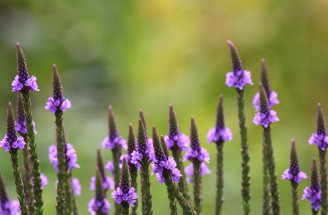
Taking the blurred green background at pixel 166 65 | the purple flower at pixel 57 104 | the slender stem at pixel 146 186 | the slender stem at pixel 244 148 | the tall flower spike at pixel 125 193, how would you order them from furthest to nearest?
the blurred green background at pixel 166 65 → the slender stem at pixel 244 148 → the purple flower at pixel 57 104 → the slender stem at pixel 146 186 → the tall flower spike at pixel 125 193

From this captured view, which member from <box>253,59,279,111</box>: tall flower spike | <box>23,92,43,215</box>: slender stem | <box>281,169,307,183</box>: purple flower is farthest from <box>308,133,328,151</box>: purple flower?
<box>23,92,43,215</box>: slender stem

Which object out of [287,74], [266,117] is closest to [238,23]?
[287,74]

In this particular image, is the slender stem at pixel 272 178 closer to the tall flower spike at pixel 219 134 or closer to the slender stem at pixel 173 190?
the tall flower spike at pixel 219 134

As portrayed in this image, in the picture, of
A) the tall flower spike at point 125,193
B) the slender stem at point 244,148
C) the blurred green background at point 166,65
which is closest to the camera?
the tall flower spike at point 125,193

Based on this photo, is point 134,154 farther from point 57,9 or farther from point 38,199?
point 57,9

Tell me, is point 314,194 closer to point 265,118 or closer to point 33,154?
point 265,118

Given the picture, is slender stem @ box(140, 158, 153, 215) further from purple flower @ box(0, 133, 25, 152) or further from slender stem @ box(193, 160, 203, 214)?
purple flower @ box(0, 133, 25, 152)

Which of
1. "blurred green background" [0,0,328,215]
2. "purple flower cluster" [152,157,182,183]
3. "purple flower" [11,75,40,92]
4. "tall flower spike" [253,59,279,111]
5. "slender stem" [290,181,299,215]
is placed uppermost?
"blurred green background" [0,0,328,215]

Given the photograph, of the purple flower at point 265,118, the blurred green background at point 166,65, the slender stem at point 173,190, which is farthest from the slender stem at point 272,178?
the blurred green background at point 166,65

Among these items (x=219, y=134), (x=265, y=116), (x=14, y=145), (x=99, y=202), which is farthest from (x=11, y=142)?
(x=265, y=116)

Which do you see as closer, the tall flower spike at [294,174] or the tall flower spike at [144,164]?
the tall flower spike at [144,164]
